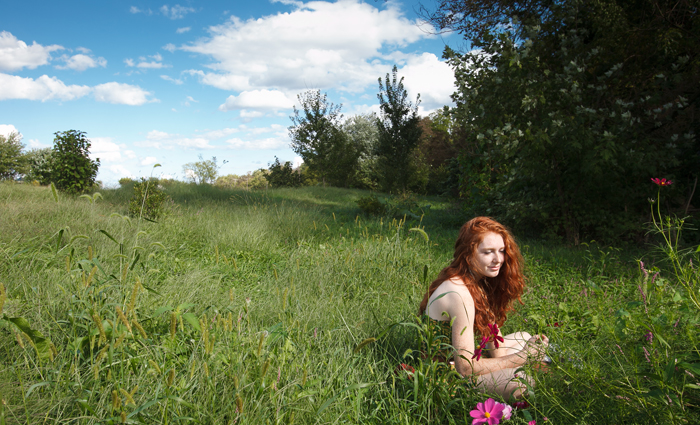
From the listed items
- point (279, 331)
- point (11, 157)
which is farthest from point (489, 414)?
point (11, 157)

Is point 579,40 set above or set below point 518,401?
above

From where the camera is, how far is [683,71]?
6.26 meters

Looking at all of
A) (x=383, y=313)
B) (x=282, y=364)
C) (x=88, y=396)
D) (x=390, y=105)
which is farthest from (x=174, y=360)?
(x=390, y=105)

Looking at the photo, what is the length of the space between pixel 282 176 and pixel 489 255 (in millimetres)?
21237

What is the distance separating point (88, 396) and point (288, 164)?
22.4 metres

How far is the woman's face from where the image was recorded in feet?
8.06

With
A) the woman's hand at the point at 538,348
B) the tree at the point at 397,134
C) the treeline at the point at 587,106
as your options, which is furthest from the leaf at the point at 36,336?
the tree at the point at 397,134

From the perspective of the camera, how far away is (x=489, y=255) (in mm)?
2469

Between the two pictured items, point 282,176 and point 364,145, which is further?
point 364,145

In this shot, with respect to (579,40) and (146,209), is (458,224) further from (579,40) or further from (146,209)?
(146,209)

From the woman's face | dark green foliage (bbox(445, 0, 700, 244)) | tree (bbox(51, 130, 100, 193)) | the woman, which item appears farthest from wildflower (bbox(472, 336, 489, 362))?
tree (bbox(51, 130, 100, 193))

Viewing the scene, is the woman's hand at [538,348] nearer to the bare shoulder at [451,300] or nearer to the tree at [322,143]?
the bare shoulder at [451,300]

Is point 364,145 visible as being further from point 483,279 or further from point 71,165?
point 483,279

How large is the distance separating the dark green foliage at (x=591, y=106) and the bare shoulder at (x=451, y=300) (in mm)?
4218
